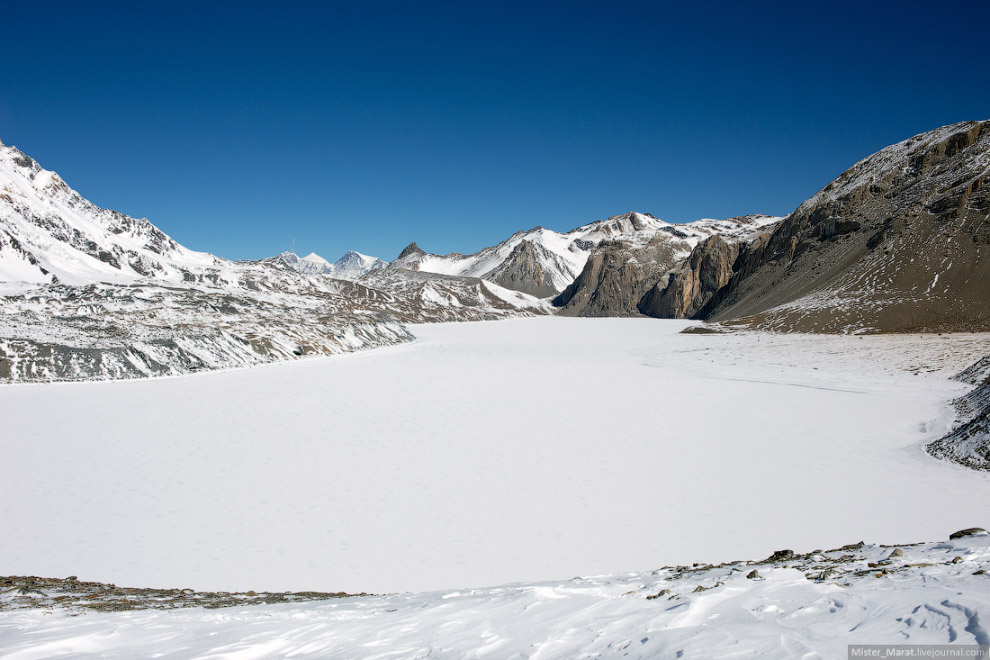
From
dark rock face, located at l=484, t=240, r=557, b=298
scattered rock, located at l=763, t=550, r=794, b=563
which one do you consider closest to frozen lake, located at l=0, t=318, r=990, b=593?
scattered rock, located at l=763, t=550, r=794, b=563

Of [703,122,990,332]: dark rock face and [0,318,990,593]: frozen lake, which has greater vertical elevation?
[703,122,990,332]: dark rock face

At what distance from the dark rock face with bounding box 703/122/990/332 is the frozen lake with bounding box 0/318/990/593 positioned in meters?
24.8

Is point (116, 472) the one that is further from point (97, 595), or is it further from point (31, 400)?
point (31, 400)

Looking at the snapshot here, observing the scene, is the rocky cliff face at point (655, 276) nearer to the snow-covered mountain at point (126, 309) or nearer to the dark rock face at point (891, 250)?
the snow-covered mountain at point (126, 309)

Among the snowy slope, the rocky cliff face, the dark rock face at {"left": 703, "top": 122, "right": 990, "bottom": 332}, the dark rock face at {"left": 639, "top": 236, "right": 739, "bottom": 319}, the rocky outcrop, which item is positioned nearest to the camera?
the rocky outcrop

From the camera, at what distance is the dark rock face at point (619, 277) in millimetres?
120125

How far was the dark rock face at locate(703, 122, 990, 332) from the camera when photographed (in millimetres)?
37938

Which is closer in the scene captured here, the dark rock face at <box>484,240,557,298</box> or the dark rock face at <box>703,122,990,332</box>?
the dark rock face at <box>703,122,990,332</box>

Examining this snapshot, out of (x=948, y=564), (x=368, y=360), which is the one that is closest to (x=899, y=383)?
(x=948, y=564)

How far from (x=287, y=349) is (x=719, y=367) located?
28.3 m

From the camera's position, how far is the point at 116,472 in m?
10.6

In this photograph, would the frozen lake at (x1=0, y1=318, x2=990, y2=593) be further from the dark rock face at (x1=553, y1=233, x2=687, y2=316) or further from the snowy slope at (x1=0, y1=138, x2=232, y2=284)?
the dark rock face at (x1=553, y1=233, x2=687, y2=316)

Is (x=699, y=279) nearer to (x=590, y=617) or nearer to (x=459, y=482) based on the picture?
(x=459, y=482)

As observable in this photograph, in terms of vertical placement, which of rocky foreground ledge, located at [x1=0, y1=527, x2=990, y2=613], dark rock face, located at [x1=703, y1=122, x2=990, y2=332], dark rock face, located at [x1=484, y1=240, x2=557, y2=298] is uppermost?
dark rock face, located at [x1=484, y1=240, x2=557, y2=298]
